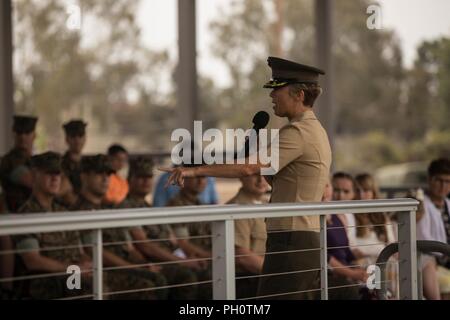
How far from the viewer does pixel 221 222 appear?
13.0 ft

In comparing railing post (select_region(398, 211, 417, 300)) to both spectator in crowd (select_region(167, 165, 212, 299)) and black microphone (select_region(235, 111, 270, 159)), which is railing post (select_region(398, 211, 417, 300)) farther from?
spectator in crowd (select_region(167, 165, 212, 299))

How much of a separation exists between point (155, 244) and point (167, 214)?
3.61 meters

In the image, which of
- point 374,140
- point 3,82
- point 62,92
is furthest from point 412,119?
point 3,82

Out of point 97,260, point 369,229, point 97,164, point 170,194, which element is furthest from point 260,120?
point 170,194

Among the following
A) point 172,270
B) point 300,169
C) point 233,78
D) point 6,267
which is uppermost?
point 233,78

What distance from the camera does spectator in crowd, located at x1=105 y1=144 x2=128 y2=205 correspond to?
24.9 ft

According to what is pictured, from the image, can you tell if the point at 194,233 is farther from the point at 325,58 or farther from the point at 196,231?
the point at 325,58

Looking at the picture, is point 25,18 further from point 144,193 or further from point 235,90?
point 144,193

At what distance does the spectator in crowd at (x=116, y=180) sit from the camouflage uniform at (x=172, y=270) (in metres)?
0.22

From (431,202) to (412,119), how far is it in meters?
30.3

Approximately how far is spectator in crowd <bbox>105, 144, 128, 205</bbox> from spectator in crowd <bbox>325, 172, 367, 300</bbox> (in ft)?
5.49

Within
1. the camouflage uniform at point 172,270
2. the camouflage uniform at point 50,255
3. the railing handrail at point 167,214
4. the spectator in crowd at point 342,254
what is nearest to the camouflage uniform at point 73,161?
the camouflage uniform at point 172,270

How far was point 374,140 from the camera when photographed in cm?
3603
